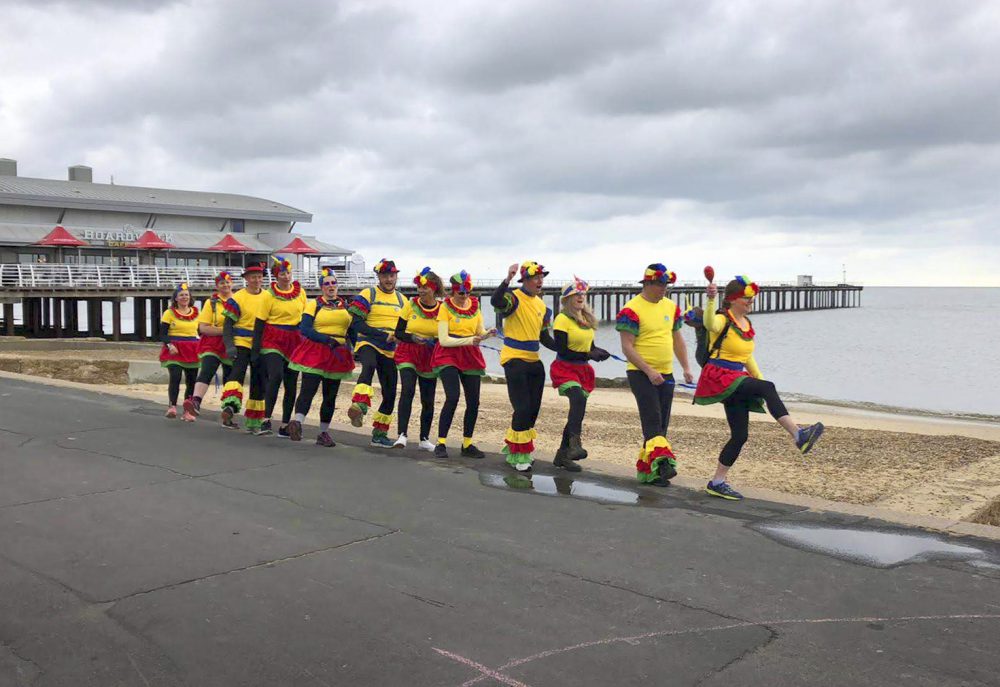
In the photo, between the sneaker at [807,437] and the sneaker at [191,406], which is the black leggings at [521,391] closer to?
the sneaker at [807,437]

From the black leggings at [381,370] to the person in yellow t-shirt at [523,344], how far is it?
1696 mm

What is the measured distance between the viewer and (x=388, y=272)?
991cm

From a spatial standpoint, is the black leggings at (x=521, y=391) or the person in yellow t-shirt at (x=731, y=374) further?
the black leggings at (x=521, y=391)

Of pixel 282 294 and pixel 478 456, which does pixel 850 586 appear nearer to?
pixel 478 456

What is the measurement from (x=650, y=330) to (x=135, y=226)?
175 feet

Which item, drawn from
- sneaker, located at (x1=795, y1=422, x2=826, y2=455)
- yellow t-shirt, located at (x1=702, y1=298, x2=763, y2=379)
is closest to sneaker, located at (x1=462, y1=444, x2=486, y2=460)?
yellow t-shirt, located at (x1=702, y1=298, x2=763, y2=379)

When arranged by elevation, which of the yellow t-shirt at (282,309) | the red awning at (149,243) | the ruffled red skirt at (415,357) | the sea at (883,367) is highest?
the red awning at (149,243)

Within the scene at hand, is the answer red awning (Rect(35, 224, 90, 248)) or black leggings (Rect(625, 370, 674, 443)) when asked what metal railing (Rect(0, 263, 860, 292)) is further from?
black leggings (Rect(625, 370, 674, 443))

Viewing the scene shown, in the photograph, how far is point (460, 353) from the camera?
9.34 m

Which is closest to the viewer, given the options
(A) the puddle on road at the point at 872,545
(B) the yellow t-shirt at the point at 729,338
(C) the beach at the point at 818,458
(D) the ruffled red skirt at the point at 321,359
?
(A) the puddle on road at the point at 872,545

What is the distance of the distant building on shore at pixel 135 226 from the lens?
5091 centimetres

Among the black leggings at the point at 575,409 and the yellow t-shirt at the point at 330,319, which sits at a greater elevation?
the yellow t-shirt at the point at 330,319

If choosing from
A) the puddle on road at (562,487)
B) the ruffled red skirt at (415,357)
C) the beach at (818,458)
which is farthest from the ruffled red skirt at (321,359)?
the puddle on road at (562,487)

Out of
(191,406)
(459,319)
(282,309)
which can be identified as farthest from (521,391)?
(191,406)
